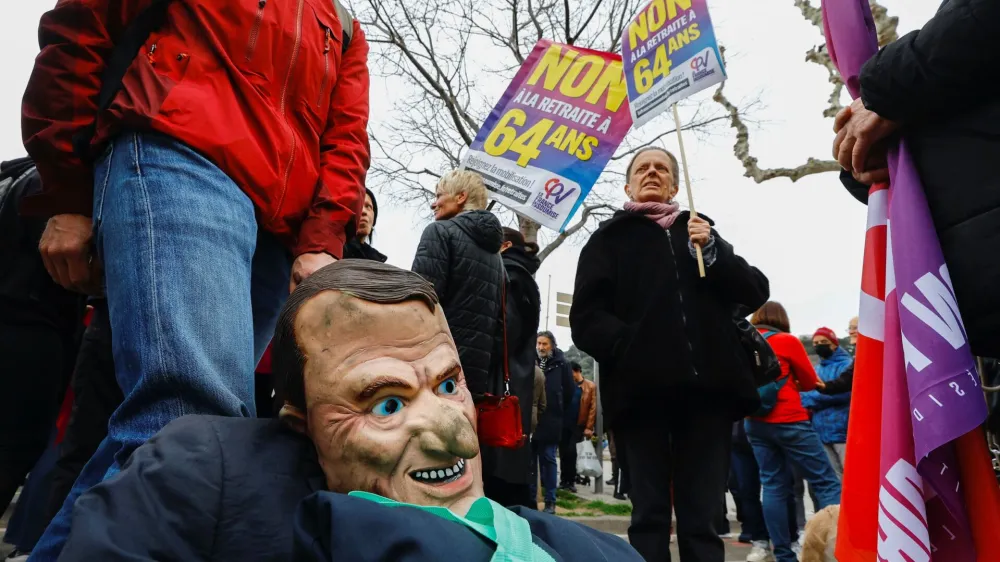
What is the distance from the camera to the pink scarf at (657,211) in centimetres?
356

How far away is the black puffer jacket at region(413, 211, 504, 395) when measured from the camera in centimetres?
394

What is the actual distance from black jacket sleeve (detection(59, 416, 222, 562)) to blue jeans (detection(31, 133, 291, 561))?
221 mm

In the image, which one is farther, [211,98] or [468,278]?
[468,278]

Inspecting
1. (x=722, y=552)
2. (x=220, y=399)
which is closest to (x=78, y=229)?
(x=220, y=399)

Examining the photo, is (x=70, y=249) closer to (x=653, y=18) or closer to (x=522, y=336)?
(x=522, y=336)

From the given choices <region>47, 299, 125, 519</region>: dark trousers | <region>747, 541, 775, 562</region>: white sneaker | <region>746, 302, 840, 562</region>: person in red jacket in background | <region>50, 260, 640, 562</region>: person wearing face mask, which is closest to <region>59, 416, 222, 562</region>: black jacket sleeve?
<region>50, 260, 640, 562</region>: person wearing face mask

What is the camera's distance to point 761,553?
5723mm

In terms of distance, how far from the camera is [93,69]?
176 cm

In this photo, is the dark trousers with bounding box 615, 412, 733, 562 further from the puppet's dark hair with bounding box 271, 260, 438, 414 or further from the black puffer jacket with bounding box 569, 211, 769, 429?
the puppet's dark hair with bounding box 271, 260, 438, 414

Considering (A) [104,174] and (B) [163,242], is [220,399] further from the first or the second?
(A) [104,174]

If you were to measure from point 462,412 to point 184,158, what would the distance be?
83cm

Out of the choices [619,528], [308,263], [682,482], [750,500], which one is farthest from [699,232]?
[619,528]

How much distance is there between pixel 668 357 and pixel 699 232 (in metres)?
0.60

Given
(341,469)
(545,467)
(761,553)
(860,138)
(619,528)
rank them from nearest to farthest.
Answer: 1. (341,469)
2. (860,138)
3. (761,553)
4. (619,528)
5. (545,467)
